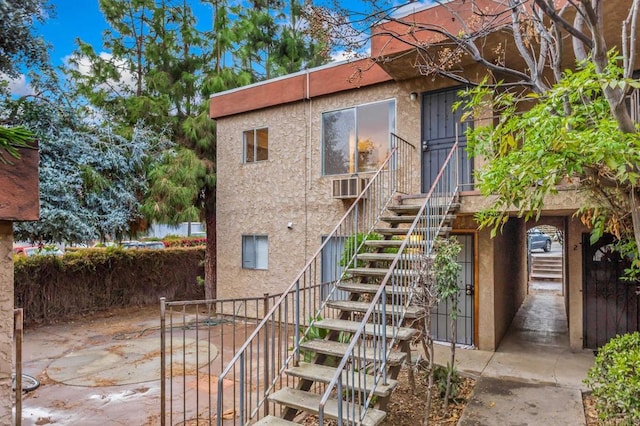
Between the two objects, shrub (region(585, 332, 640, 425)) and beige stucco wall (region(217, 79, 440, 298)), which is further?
beige stucco wall (region(217, 79, 440, 298))

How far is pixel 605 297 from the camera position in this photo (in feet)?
24.1

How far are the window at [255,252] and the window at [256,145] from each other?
2021 mm

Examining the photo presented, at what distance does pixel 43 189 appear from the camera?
271 inches

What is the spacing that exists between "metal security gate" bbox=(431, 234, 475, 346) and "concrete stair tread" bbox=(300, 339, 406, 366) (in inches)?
144

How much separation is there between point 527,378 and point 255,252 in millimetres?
6592

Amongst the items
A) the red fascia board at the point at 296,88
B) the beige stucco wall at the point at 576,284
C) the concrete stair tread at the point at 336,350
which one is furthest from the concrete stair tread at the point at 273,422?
the beige stucco wall at the point at 576,284

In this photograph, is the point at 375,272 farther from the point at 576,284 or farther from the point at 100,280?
the point at 100,280

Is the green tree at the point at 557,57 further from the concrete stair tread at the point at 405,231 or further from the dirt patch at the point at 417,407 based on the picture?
the dirt patch at the point at 417,407

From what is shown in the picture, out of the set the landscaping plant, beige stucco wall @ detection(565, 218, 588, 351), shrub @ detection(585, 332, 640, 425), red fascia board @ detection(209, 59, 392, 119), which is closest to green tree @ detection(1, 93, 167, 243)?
red fascia board @ detection(209, 59, 392, 119)

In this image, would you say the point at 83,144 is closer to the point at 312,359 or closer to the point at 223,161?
the point at 223,161

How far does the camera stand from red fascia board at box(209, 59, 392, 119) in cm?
832

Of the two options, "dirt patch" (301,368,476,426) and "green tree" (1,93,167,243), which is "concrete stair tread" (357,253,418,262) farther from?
"green tree" (1,93,167,243)

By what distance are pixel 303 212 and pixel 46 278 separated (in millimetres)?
6946

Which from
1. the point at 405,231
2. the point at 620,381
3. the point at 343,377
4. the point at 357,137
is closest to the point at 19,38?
the point at 343,377
